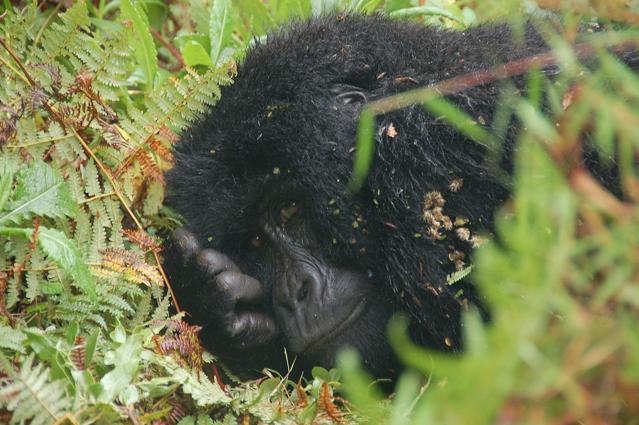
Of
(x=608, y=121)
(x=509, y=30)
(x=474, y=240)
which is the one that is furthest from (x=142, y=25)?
(x=608, y=121)

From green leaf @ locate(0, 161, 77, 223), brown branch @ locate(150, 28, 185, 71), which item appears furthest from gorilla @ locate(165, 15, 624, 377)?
brown branch @ locate(150, 28, 185, 71)

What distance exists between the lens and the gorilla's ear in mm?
2891

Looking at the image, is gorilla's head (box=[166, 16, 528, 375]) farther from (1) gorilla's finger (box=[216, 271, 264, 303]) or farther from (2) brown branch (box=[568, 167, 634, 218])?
(2) brown branch (box=[568, 167, 634, 218])

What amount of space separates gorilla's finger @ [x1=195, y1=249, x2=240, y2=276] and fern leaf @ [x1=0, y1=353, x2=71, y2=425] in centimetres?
80

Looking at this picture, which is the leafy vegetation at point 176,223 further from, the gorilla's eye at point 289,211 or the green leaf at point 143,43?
the gorilla's eye at point 289,211

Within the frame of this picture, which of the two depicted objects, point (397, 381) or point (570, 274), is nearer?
point (570, 274)

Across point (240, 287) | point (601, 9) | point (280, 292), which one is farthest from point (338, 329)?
point (601, 9)

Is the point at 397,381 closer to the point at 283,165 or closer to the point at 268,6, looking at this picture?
the point at 283,165

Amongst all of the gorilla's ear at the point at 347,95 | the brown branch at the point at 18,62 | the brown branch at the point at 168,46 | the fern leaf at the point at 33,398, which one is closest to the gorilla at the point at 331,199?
the gorilla's ear at the point at 347,95

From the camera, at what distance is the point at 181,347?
2648mm

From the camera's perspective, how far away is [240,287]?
9.32ft

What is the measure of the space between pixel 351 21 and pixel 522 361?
2088mm

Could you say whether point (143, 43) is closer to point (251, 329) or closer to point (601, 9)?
point (251, 329)

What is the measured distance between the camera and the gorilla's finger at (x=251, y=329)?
110 inches
